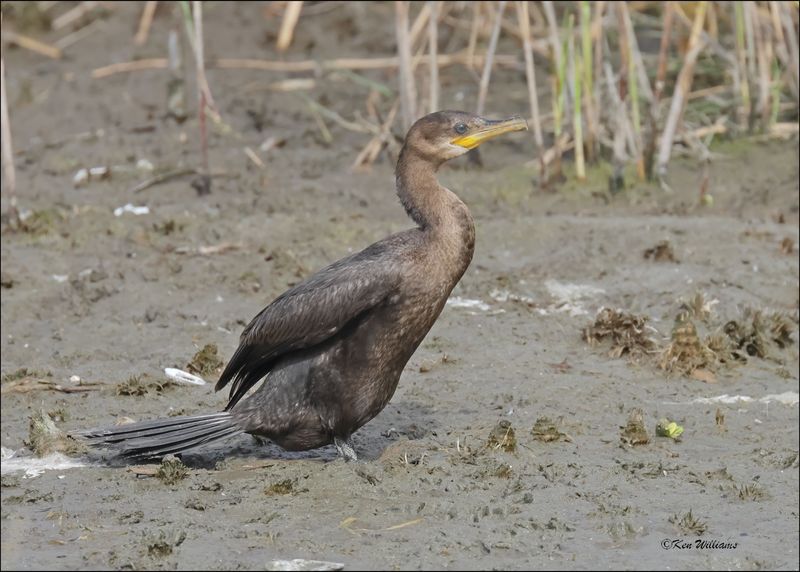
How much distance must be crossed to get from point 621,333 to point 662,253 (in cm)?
125

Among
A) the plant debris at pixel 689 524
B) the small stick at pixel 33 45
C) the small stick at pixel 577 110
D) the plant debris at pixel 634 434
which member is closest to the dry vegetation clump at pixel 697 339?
the plant debris at pixel 634 434

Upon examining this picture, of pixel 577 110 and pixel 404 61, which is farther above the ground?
pixel 404 61

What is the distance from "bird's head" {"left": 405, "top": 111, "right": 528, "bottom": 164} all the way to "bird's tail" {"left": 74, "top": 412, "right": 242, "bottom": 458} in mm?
1370

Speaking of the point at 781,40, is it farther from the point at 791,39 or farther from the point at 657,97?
the point at 657,97

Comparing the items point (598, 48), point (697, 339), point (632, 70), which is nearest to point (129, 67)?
point (598, 48)

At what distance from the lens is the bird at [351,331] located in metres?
5.48

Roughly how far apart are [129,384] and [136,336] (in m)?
0.89

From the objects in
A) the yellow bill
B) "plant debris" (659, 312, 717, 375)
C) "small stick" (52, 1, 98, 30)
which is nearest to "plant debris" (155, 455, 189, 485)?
the yellow bill

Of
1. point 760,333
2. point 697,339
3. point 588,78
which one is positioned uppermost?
point 588,78

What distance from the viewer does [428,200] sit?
5652 millimetres

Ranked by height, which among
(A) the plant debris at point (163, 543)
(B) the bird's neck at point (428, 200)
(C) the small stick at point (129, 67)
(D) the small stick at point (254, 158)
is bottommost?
(D) the small stick at point (254, 158)

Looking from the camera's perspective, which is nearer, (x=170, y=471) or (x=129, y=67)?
(x=170, y=471)

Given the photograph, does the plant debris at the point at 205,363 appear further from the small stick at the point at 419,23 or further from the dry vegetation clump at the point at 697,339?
the small stick at the point at 419,23

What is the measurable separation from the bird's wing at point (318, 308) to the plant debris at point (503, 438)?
817 mm
